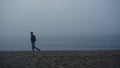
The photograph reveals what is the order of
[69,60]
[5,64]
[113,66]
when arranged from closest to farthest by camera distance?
[113,66]
[5,64]
[69,60]

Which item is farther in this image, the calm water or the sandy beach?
the calm water

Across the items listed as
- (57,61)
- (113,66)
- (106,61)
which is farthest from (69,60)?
(113,66)

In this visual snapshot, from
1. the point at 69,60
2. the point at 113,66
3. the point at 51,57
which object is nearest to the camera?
the point at 113,66

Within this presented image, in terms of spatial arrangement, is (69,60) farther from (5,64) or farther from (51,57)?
(5,64)

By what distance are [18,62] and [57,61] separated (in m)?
2.19

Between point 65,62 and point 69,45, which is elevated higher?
point 69,45

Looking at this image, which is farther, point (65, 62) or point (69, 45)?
point (69, 45)

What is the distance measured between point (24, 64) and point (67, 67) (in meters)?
2.48

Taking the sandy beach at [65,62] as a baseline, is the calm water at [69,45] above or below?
above

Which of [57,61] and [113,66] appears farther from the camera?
[57,61]

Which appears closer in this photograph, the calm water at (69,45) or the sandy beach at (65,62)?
the sandy beach at (65,62)

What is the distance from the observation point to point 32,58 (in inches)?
890

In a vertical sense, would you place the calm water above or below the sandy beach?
above

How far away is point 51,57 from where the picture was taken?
23000mm
